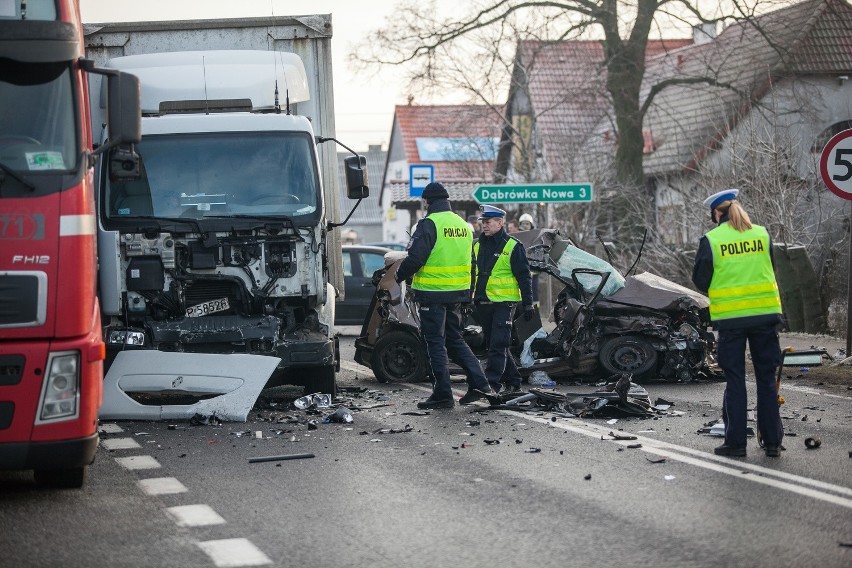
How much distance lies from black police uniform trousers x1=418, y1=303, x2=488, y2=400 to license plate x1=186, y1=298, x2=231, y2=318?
1800 mm

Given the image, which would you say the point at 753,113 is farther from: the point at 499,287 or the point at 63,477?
the point at 63,477

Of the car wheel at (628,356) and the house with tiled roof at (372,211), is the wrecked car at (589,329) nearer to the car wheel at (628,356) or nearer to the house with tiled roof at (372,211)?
the car wheel at (628,356)

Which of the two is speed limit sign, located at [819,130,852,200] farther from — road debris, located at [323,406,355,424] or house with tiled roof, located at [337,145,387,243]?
house with tiled roof, located at [337,145,387,243]

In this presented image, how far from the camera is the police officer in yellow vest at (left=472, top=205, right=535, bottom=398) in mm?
12117

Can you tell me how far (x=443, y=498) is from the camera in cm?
726

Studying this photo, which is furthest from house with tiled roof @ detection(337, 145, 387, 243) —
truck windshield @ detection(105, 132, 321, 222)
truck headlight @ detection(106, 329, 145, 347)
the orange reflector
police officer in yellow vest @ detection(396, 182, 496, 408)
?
the orange reflector

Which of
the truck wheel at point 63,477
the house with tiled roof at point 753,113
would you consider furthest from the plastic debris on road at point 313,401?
the house with tiled roof at point 753,113

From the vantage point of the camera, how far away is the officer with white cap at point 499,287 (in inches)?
477

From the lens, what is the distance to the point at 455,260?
11.7 meters

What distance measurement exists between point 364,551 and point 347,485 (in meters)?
1.76

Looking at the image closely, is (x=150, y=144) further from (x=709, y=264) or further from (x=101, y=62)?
(x=709, y=264)

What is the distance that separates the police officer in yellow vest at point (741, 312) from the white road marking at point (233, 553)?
3775 millimetres

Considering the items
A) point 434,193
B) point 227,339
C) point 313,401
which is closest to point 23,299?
point 227,339

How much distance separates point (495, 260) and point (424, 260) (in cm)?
89
